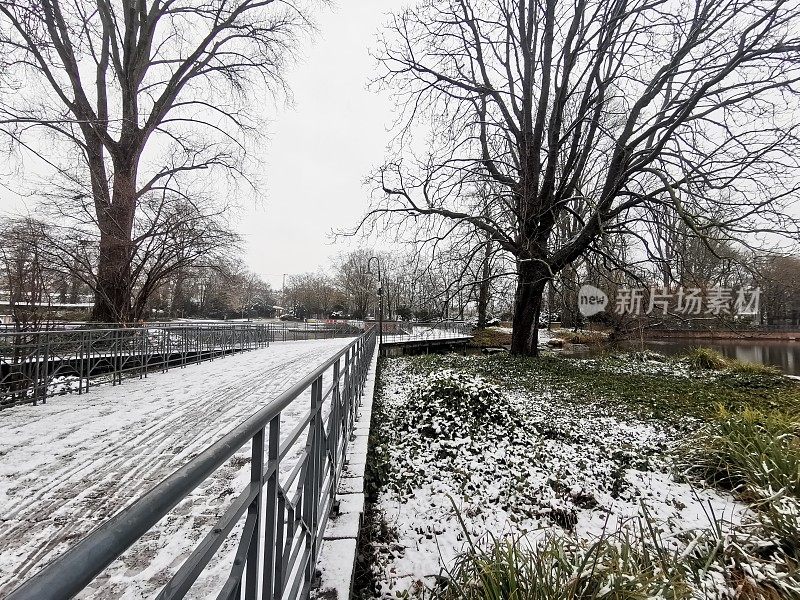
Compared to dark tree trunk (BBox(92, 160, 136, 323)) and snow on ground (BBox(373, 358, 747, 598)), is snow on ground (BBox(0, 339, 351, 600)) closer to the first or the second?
snow on ground (BBox(373, 358, 747, 598))

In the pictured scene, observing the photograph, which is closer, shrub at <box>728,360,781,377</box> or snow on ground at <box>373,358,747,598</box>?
snow on ground at <box>373,358,747,598</box>

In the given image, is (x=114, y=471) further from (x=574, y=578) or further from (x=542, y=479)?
(x=542, y=479)

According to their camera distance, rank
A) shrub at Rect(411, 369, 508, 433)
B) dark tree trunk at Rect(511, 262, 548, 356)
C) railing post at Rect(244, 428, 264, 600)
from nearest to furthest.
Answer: railing post at Rect(244, 428, 264, 600) → shrub at Rect(411, 369, 508, 433) → dark tree trunk at Rect(511, 262, 548, 356)

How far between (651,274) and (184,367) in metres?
14.5

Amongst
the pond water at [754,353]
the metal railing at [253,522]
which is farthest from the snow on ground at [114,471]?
the pond water at [754,353]

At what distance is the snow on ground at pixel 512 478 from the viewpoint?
375 cm

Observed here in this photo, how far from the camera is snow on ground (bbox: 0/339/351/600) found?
8.82ft

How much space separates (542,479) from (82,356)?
8941mm

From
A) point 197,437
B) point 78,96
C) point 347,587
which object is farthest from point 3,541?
point 78,96

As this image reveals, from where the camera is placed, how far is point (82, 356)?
8.12 m

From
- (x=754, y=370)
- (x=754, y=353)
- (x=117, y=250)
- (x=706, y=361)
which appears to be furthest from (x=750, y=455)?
(x=754, y=353)

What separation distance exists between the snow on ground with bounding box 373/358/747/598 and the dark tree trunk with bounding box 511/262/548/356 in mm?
5902

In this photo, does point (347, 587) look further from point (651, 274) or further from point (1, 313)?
point (1, 313)

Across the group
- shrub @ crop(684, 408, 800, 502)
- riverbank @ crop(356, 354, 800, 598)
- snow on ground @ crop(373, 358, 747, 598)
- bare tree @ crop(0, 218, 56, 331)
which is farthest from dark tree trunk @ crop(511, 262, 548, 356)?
bare tree @ crop(0, 218, 56, 331)
